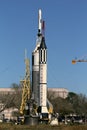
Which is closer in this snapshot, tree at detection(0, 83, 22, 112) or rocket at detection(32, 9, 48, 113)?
rocket at detection(32, 9, 48, 113)

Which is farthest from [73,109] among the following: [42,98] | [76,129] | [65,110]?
[76,129]

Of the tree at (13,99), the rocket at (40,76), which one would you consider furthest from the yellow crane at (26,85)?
the tree at (13,99)

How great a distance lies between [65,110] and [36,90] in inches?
1724

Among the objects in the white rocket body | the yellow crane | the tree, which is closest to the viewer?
the white rocket body

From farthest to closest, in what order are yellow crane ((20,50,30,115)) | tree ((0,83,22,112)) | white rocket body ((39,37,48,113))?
tree ((0,83,22,112)), yellow crane ((20,50,30,115)), white rocket body ((39,37,48,113))

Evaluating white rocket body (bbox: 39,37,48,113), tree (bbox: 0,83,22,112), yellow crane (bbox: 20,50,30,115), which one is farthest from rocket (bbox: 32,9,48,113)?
tree (bbox: 0,83,22,112)

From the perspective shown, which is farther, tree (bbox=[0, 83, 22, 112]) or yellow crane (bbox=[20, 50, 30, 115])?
tree (bbox=[0, 83, 22, 112])

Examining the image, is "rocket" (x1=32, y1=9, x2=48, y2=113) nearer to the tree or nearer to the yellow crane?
the yellow crane

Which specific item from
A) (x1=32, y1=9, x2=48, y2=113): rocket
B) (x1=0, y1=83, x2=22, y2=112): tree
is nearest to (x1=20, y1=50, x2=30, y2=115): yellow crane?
(x1=32, y1=9, x2=48, y2=113): rocket

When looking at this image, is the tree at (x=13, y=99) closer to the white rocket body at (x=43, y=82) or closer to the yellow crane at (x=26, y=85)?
the yellow crane at (x=26, y=85)

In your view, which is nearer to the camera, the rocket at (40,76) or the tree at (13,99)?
the rocket at (40,76)

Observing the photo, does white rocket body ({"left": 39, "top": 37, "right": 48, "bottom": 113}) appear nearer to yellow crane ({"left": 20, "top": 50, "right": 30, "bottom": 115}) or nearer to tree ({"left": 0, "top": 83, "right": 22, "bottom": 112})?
yellow crane ({"left": 20, "top": 50, "right": 30, "bottom": 115})

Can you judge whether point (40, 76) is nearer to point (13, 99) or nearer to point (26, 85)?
point (26, 85)

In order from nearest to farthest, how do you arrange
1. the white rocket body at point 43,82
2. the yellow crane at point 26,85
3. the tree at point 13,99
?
the white rocket body at point 43,82 → the yellow crane at point 26,85 → the tree at point 13,99
